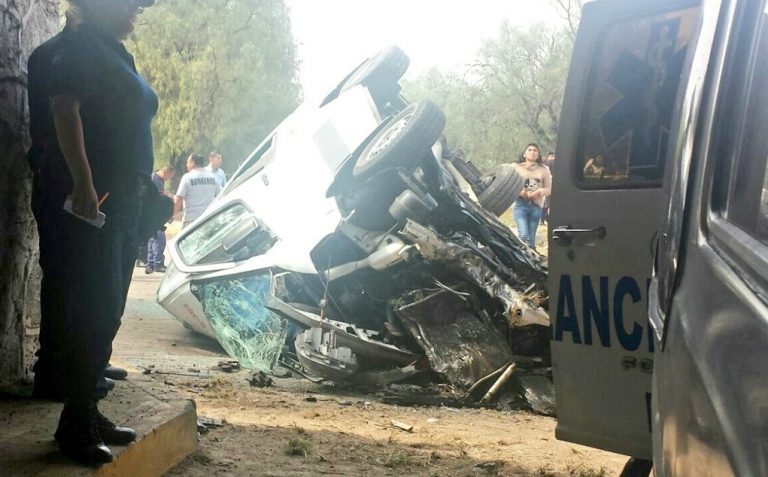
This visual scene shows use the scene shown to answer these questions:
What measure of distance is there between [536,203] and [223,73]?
28929mm

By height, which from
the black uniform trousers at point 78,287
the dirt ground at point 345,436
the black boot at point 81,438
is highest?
the black uniform trousers at point 78,287

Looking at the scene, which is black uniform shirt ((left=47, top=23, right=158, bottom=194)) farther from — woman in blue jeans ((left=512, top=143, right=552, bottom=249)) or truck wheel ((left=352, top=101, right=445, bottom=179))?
woman in blue jeans ((left=512, top=143, right=552, bottom=249))

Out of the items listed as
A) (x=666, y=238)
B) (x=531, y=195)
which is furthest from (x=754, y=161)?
(x=531, y=195)

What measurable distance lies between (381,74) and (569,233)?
15.4 ft

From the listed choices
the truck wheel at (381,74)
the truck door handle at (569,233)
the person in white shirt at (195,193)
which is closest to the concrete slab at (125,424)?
the truck door handle at (569,233)

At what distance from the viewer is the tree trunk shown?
3.86m

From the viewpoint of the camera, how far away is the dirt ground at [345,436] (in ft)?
15.1

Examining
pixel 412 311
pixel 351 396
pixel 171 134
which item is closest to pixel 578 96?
pixel 412 311

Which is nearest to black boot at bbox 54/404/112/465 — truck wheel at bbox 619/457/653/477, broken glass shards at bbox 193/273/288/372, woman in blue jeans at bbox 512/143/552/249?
truck wheel at bbox 619/457/653/477

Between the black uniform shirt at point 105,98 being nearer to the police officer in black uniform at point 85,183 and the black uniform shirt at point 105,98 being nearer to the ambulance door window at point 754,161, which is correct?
the police officer in black uniform at point 85,183

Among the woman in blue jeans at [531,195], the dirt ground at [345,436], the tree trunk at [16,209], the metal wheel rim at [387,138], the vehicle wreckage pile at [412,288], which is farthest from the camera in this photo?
the woman in blue jeans at [531,195]

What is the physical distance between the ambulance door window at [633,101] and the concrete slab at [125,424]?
1870 mm

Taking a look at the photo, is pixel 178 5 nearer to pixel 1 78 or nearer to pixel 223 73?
pixel 223 73

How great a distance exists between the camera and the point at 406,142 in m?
6.54
